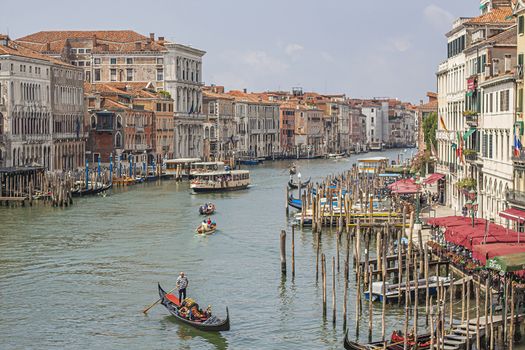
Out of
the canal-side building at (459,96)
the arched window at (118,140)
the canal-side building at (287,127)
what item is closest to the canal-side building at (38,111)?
the arched window at (118,140)

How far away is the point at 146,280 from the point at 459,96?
12.4 meters

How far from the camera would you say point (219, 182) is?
50469 mm

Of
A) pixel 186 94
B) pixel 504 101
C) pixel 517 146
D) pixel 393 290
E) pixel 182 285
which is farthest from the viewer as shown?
pixel 186 94

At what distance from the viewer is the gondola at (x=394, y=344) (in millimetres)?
17094

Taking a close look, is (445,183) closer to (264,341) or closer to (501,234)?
(501,234)

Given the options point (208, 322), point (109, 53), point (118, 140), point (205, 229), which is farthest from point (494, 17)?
point (109, 53)

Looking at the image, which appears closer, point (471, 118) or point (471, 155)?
point (471, 155)

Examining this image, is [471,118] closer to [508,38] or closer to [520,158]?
[508,38]

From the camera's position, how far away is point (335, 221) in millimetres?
33250

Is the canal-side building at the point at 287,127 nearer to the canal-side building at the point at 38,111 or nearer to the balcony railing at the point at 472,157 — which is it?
the canal-side building at the point at 38,111

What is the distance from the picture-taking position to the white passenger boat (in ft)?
162

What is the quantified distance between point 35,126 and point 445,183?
20.9m

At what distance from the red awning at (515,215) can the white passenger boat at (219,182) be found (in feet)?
86.2

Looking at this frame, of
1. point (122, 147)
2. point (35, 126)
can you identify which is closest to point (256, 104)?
point (122, 147)
